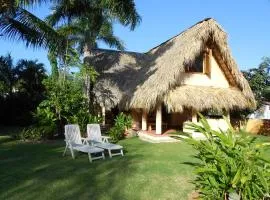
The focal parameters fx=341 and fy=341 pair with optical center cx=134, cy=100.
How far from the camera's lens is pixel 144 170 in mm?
8258

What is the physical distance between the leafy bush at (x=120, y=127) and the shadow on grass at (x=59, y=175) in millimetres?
3912

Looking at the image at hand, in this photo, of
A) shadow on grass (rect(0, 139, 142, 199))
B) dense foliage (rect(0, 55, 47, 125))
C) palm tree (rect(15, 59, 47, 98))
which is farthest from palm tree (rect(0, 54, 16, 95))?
shadow on grass (rect(0, 139, 142, 199))

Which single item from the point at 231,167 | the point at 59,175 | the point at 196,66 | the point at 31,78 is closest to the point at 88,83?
the point at 196,66

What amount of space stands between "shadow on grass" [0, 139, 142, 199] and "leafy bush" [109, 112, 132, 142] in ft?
12.8

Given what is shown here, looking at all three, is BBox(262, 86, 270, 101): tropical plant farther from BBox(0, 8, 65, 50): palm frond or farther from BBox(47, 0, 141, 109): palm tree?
BBox(0, 8, 65, 50): palm frond

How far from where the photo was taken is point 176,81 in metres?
15.3

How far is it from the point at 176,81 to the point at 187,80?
118 cm

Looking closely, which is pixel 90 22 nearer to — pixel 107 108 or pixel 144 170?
pixel 107 108

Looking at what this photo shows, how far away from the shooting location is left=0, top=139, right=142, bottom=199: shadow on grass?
20.6 ft

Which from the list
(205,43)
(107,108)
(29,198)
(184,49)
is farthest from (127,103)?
(29,198)

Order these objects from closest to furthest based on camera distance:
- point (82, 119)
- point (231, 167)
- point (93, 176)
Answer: point (231, 167)
point (93, 176)
point (82, 119)

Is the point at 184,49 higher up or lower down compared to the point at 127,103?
higher up

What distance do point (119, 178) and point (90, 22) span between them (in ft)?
44.2

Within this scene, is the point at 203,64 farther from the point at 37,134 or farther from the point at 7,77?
the point at 7,77
